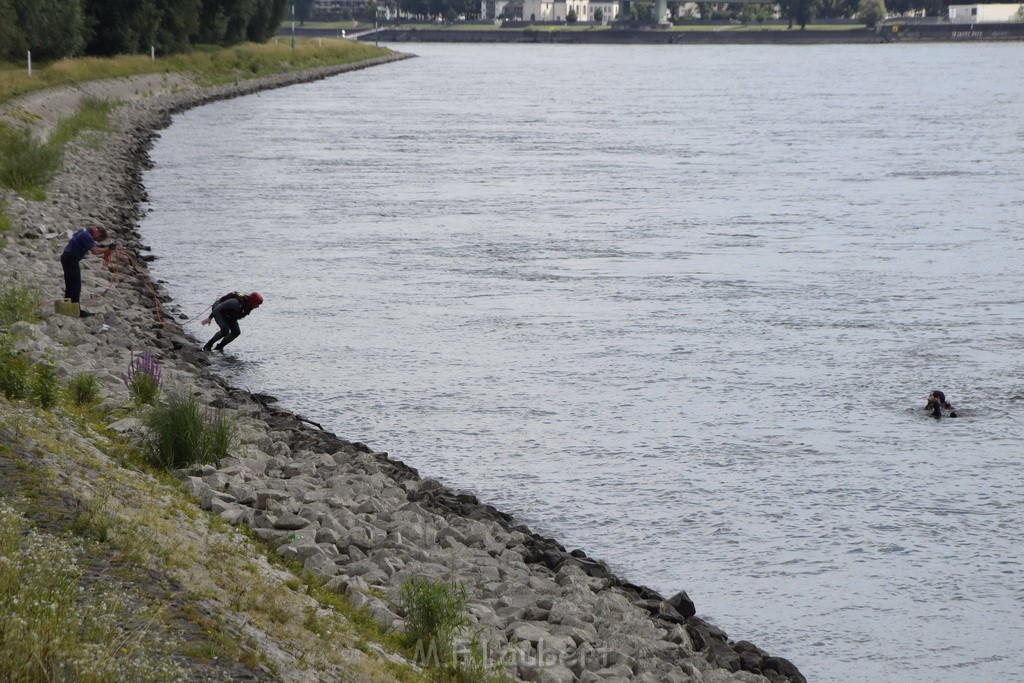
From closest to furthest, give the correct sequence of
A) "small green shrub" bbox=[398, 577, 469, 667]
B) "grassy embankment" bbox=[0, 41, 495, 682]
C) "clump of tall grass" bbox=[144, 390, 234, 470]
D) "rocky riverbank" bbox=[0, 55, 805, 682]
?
"grassy embankment" bbox=[0, 41, 495, 682]
"small green shrub" bbox=[398, 577, 469, 667]
"rocky riverbank" bbox=[0, 55, 805, 682]
"clump of tall grass" bbox=[144, 390, 234, 470]

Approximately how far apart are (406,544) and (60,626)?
18.5 feet

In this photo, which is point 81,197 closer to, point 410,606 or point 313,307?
point 313,307

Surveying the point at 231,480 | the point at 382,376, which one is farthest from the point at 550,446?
the point at 231,480

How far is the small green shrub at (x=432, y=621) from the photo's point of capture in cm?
1017

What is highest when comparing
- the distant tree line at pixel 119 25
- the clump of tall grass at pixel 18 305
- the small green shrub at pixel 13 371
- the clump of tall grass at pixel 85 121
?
the distant tree line at pixel 119 25

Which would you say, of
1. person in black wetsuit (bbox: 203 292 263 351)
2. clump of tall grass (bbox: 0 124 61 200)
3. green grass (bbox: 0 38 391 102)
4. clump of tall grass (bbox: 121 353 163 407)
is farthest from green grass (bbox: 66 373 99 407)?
green grass (bbox: 0 38 391 102)

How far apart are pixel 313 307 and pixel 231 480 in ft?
44.9

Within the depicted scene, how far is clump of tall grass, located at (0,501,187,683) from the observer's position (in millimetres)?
7273

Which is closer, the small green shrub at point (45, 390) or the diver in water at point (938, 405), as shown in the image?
the small green shrub at point (45, 390)

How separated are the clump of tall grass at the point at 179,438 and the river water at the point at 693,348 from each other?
368 cm

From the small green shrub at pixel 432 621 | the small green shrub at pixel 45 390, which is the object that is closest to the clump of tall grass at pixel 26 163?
the small green shrub at pixel 45 390

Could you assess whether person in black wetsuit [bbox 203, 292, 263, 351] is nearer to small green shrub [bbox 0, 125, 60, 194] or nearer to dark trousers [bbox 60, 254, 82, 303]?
dark trousers [bbox 60, 254, 82, 303]

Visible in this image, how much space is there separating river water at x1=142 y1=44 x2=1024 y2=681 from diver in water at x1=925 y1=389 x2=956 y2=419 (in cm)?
24

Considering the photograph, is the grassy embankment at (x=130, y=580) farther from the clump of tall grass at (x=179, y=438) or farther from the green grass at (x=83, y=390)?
the green grass at (x=83, y=390)
